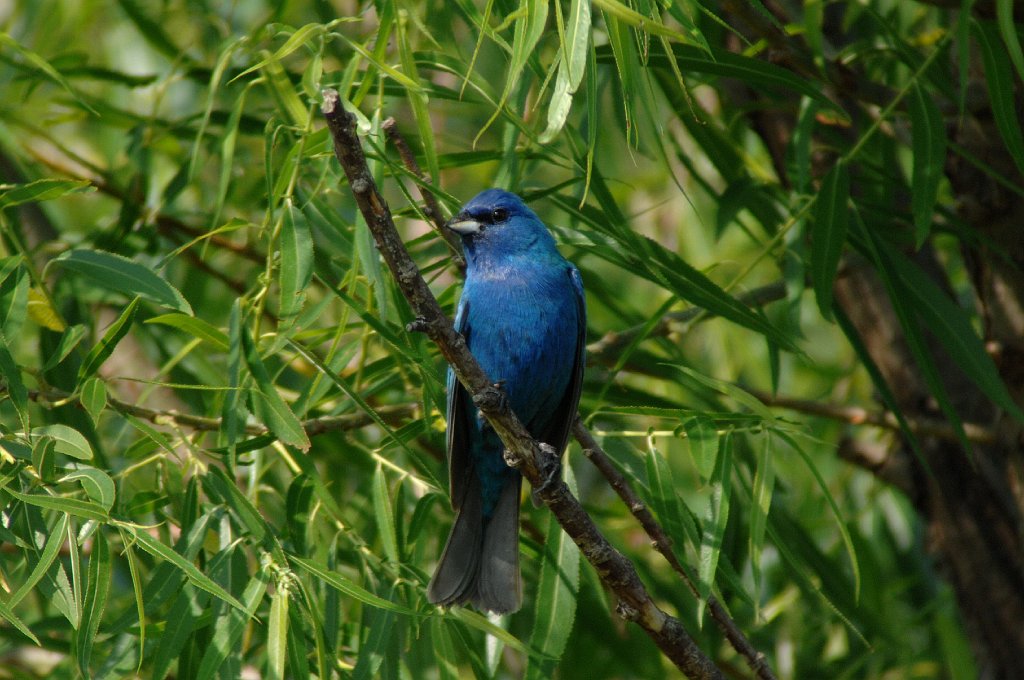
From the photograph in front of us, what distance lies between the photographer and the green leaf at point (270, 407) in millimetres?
2453

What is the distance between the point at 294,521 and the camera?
9.00 feet

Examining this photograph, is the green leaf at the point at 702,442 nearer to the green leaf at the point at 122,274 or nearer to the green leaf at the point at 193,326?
the green leaf at the point at 193,326

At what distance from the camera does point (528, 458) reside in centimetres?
241

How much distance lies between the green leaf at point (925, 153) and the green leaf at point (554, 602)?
1.14 metres

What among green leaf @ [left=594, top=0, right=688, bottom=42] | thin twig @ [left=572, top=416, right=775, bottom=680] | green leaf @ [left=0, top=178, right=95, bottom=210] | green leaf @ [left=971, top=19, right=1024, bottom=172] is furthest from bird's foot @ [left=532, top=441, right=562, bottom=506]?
green leaf @ [left=971, top=19, right=1024, bottom=172]

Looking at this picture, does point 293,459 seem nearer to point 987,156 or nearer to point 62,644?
point 62,644

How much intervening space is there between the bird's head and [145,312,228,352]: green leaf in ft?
3.45

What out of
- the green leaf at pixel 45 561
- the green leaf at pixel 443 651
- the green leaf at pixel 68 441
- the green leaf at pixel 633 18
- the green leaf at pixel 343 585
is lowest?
the green leaf at pixel 443 651

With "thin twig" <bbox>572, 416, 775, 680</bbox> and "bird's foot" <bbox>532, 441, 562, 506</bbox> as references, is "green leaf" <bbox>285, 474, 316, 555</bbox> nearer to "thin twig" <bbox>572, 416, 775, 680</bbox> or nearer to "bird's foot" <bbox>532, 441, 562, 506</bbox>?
"bird's foot" <bbox>532, 441, 562, 506</bbox>

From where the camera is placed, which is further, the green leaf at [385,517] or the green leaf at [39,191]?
the green leaf at [385,517]

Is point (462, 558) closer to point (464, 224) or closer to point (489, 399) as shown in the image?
point (489, 399)

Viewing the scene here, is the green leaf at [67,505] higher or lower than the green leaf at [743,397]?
higher

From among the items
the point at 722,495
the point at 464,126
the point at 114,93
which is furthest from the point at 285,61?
the point at 722,495

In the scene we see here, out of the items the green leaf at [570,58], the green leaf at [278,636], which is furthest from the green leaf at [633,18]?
the green leaf at [278,636]
